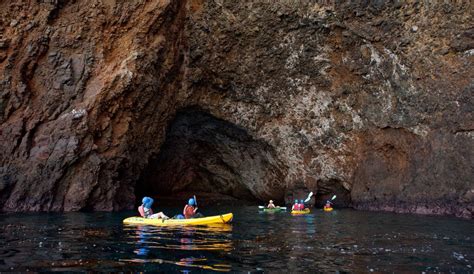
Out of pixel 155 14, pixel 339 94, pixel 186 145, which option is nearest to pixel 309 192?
pixel 339 94

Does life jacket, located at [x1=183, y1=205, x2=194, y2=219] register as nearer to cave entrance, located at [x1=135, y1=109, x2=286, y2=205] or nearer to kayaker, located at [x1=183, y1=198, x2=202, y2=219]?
kayaker, located at [x1=183, y1=198, x2=202, y2=219]

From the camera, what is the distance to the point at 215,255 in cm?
1176

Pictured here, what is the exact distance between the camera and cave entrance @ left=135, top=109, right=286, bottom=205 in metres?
34.2

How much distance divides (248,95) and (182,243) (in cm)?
1939

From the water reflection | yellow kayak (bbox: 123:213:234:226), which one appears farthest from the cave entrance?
the water reflection

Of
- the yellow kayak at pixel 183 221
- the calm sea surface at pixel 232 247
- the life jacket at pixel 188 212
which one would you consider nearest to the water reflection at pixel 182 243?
the calm sea surface at pixel 232 247

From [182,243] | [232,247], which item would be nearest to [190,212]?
[182,243]

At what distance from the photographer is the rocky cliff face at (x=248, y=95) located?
85.7ft

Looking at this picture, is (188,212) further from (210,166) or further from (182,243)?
(210,166)

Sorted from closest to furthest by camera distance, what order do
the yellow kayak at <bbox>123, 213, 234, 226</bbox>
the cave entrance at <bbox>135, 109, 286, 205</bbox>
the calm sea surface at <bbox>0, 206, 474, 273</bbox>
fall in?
the calm sea surface at <bbox>0, 206, 474, 273</bbox> → the yellow kayak at <bbox>123, 213, 234, 226</bbox> → the cave entrance at <bbox>135, 109, 286, 205</bbox>

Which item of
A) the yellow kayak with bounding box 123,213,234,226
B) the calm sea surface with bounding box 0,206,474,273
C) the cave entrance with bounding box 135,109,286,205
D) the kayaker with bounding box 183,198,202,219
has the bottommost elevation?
the calm sea surface with bounding box 0,206,474,273

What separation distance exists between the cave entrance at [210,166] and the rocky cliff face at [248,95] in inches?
12.7

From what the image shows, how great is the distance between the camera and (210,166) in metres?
38.5

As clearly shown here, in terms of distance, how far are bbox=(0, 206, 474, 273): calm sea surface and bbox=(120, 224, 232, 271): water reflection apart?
0.02 meters
